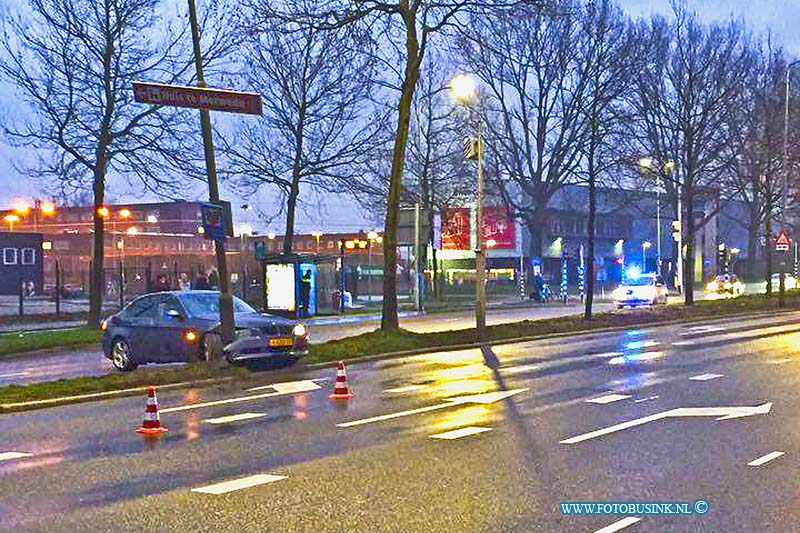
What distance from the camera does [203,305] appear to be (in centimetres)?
1814

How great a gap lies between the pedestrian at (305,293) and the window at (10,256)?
37.6 metres

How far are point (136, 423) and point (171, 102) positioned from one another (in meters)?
6.03

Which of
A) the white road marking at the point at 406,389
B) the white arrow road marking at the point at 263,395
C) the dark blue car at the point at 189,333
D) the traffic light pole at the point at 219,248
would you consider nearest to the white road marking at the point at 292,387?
the white arrow road marking at the point at 263,395

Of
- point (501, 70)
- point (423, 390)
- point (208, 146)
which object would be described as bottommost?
point (423, 390)

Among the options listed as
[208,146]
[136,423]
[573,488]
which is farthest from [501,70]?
[573,488]

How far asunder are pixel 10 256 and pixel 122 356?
52.3 meters

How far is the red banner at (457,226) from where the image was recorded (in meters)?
51.9

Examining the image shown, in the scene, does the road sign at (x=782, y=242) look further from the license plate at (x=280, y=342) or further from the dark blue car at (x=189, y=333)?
the license plate at (x=280, y=342)

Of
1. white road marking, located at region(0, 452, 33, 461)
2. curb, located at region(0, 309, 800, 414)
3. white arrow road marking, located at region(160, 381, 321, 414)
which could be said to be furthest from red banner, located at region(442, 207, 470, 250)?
white road marking, located at region(0, 452, 33, 461)

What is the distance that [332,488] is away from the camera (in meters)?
7.88

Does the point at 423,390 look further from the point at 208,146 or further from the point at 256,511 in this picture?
the point at 256,511

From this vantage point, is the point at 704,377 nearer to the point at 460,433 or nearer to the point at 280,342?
the point at 460,433

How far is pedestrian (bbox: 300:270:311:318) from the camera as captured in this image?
35.2 m

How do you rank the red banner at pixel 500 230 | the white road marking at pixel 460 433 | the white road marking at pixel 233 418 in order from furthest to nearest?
the red banner at pixel 500 230 → the white road marking at pixel 233 418 → the white road marking at pixel 460 433
